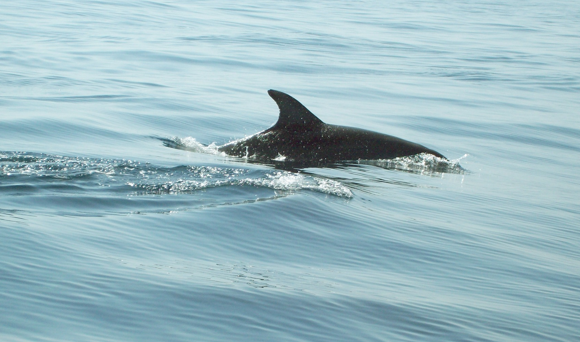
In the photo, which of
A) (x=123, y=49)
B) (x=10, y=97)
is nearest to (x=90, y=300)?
(x=10, y=97)

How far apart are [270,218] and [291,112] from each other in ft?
12.2

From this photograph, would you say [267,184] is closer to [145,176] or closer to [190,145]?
[145,176]

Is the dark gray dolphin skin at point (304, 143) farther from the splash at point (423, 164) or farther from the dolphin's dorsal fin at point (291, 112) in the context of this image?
the splash at point (423, 164)

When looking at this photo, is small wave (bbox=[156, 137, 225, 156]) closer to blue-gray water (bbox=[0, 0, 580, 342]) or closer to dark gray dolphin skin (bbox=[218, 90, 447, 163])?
blue-gray water (bbox=[0, 0, 580, 342])

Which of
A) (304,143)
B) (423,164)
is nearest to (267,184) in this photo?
(304,143)

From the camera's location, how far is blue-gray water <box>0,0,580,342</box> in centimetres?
507

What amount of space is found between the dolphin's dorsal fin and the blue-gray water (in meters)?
0.96

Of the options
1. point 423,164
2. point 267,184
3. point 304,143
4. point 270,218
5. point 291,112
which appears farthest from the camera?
point 423,164

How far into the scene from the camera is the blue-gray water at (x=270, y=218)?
5.07 metres

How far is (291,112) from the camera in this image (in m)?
11.0

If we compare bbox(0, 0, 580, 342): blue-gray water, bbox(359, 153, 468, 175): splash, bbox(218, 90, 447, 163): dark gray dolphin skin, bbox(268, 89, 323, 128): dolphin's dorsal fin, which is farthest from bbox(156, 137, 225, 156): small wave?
bbox(359, 153, 468, 175): splash

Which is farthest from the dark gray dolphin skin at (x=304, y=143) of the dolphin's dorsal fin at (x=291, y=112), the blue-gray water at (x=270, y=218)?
the blue-gray water at (x=270, y=218)

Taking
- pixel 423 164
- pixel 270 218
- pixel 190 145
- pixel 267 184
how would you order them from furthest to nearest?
pixel 190 145
pixel 423 164
pixel 267 184
pixel 270 218

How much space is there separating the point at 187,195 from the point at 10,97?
9.93 metres
